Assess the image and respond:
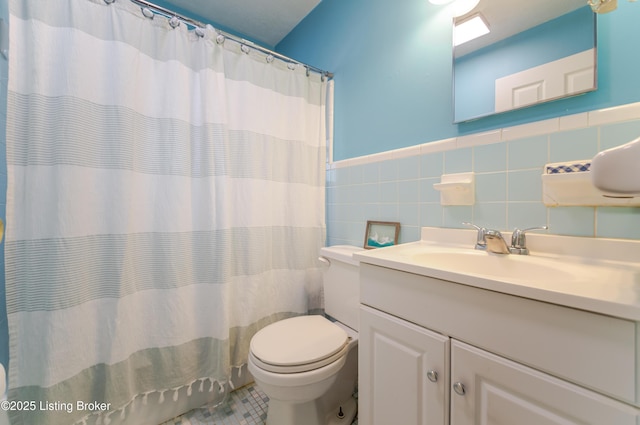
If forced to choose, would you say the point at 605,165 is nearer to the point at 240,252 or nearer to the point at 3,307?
the point at 240,252

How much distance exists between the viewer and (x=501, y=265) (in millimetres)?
812

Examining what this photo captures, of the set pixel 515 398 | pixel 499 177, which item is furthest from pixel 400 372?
pixel 499 177

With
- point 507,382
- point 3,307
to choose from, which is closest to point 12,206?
point 3,307

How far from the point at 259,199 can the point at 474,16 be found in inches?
50.2

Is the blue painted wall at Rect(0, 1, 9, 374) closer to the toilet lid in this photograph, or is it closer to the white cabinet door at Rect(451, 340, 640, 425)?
the toilet lid

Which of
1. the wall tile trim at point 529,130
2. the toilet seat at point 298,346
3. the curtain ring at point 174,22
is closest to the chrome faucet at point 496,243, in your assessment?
the wall tile trim at point 529,130

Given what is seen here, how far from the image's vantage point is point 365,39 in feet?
4.56

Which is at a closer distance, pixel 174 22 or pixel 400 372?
pixel 400 372

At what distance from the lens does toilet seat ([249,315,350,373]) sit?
0.91 meters

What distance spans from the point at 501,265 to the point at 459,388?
432 mm

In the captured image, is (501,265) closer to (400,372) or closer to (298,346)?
(400,372)

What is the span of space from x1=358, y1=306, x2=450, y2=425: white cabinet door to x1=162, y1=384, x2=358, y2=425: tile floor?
0.50 m

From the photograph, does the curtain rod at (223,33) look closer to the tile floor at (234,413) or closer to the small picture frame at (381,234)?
the small picture frame at (381,234)

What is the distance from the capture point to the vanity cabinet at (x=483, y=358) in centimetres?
43
